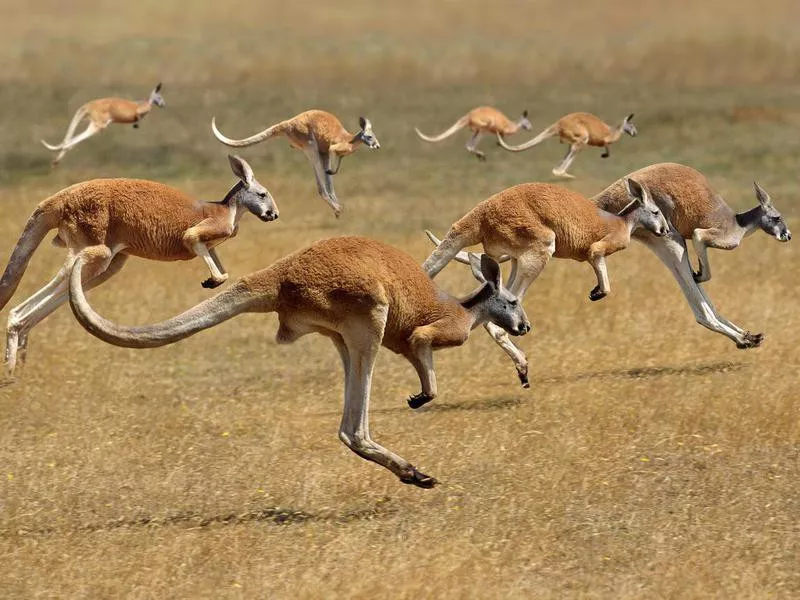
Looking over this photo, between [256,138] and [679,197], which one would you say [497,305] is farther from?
[256,138]

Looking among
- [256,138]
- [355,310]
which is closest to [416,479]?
[355,310]

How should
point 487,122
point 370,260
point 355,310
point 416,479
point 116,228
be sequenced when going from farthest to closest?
point 487,122, point 116,228, point 416,479, point 370,260, point 355,310

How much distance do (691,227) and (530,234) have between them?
1.96 m

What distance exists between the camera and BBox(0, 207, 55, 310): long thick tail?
9773 millimetres

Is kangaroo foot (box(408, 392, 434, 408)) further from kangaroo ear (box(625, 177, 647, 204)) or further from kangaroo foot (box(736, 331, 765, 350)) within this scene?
kangaroo foot (box(736, 331, 765, 350))

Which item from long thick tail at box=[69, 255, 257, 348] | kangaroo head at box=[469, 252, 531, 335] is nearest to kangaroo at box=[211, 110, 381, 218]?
kangaroo head at box=[469, 252, 531, 335]

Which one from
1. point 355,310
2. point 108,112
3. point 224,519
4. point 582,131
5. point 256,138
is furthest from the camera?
point 108,112

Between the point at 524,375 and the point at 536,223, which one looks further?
the point at 524,375

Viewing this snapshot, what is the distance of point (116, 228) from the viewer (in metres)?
9.80

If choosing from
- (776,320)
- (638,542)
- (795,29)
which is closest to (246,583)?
(638,542)

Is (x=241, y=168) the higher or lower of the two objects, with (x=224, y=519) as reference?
higher

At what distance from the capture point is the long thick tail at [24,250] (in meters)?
9.77

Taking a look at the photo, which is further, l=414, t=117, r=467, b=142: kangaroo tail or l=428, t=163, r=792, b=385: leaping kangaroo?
l=414, t=117, r=467, b=142: kangaroo tail

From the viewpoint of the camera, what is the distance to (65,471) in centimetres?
883
